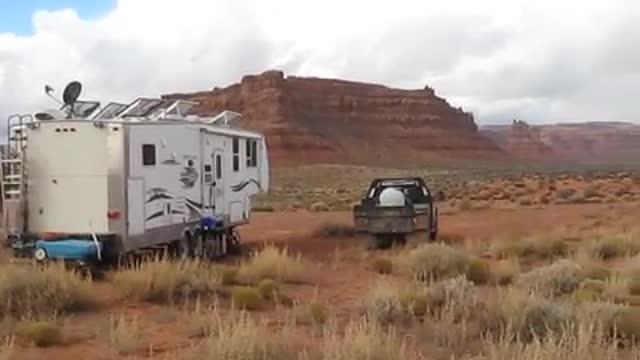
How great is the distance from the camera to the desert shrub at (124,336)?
32.6 feet

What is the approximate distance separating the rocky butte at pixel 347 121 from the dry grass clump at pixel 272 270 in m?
113

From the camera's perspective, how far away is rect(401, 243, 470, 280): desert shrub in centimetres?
1594

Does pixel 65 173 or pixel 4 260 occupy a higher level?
pixel 65 173

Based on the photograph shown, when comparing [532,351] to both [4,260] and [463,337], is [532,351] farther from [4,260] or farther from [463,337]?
[4,260]

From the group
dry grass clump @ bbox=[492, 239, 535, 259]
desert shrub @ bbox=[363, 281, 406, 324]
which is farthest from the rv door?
desert shrub @ bbox=[363, 281, 406, 324]

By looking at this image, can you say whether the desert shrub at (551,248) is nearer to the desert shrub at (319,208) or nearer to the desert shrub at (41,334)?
the desert shrub at (41,334)

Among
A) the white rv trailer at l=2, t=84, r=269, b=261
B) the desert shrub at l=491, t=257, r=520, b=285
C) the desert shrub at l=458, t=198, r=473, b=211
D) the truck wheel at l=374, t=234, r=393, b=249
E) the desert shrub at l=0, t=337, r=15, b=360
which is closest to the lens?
the desert shrub at l=0, t=337, r=15, b=360

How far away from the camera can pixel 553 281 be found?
1336 cm

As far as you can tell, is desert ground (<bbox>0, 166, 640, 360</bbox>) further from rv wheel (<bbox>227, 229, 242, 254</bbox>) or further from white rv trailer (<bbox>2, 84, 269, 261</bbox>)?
rv wheel (<bbox>227, 229, 242, 254</bbox>)

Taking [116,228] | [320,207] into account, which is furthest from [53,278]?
[320,207]

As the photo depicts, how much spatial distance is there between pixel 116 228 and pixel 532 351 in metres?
10.2

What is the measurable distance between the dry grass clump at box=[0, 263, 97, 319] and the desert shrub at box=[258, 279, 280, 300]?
2.49 m

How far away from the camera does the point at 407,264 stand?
16703 mm

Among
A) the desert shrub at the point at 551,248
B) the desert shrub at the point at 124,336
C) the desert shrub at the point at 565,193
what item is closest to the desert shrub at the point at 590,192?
the desert shrub at the point at 565,193
